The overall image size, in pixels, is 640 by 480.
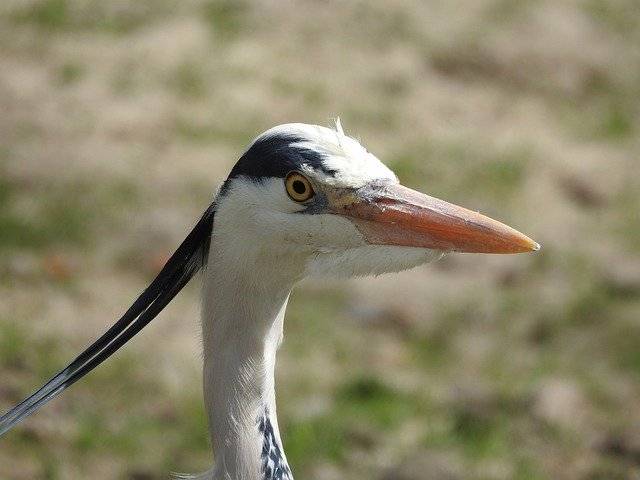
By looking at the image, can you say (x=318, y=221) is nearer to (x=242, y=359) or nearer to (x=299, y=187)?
(x=299, y=187)

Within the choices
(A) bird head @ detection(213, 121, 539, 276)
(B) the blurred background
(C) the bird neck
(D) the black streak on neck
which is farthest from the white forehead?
(B) the blurred background

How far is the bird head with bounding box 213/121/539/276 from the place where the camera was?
343cm

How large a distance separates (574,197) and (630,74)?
5.42ft

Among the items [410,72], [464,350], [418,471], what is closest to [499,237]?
[418,471]

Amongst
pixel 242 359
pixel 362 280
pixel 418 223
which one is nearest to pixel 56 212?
pixel 362 280

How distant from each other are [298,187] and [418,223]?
0.34m

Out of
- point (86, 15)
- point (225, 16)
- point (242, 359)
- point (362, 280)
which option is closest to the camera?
point (242, 359)

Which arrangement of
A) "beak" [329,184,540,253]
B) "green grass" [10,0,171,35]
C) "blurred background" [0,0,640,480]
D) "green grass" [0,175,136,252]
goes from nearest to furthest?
"beak" [329,184,540,253]
"blurred background" [0,0,640,480]
"green grass" [0,175,136,252]
"green grass" [10,0,171,35]

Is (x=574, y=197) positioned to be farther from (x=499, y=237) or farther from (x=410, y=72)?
(x=499, y=237)

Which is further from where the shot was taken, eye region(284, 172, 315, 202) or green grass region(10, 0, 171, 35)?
green grass region(10, 0, 171, 35)

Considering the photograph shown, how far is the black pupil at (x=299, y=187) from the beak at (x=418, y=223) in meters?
0.08

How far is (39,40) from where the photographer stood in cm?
848

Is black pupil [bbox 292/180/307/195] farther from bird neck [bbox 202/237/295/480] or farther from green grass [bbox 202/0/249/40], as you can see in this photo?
green grass [bbox 202/0/249/40]

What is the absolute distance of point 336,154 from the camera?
11.3ft
